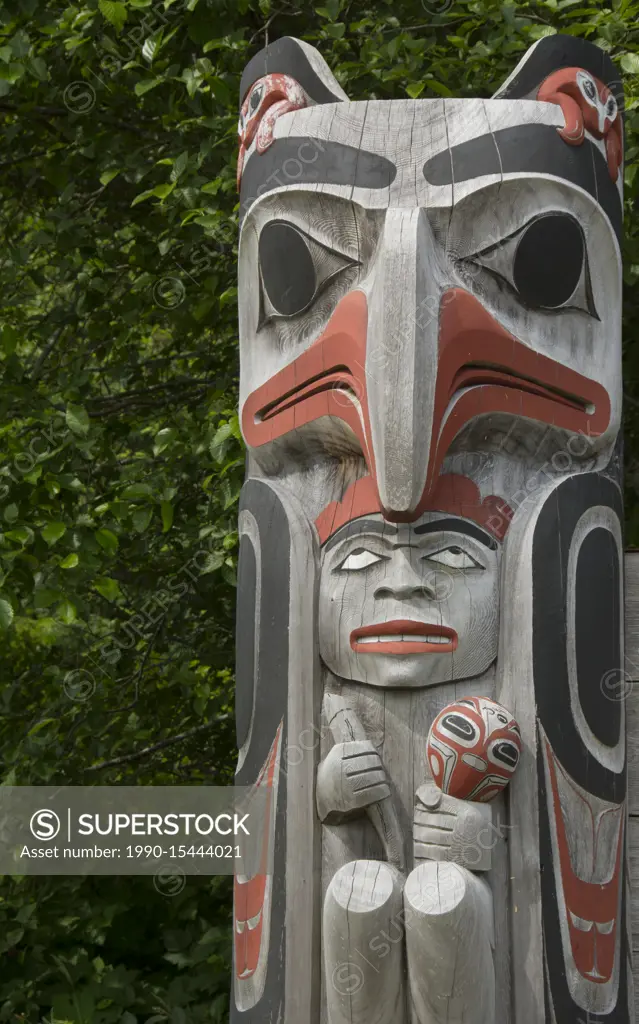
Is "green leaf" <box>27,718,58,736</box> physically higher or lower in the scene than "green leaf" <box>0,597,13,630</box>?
lower

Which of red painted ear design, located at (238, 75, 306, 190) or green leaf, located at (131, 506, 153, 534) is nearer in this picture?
red painted ear design, located at (238, 75, 306, 190)

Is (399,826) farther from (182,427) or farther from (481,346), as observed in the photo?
(182,427)

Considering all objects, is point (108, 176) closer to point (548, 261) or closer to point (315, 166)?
point (315, 166)

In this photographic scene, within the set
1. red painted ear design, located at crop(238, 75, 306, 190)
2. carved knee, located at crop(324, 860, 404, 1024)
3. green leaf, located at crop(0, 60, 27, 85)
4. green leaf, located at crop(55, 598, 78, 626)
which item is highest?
green leaf, located at crop(0, 60, 27, 85)

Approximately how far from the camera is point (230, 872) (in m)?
6.13

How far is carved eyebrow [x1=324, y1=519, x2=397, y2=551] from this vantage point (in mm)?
3770

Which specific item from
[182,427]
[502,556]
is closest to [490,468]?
[502,556]

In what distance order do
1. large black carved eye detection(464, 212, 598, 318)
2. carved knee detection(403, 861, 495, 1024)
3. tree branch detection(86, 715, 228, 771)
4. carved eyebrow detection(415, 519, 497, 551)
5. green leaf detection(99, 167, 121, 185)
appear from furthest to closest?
1. tree branch detection(86, 715, 228, 771)
2. green leaf detection(99, 167, 121, 185)
3. large black carved eye detection(464, 212, 598, 318)
4. carved eyebrow detection(415, 519, 497, 551)
5. carved knee detection(403, 861, 495, 1024)

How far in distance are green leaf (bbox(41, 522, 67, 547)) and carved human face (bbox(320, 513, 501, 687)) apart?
5.46 ft

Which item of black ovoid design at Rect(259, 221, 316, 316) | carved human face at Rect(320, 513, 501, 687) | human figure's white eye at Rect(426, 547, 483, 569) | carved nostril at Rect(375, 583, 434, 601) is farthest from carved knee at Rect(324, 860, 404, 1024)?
black ovoid design at Rect(259, 221, 316, 316)

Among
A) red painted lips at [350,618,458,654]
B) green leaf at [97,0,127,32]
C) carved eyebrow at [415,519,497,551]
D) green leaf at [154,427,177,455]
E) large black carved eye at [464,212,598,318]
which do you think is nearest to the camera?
red painted lips at [350,618,458,654]

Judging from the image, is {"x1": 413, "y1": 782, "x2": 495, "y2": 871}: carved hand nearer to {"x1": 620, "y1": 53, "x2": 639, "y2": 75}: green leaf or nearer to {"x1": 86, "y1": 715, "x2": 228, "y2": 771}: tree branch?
{"x1": 86, "y1": 715, "x2": 228, "y2": 771}: tree branch

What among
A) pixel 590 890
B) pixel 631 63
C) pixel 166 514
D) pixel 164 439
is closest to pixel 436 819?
pixel 590 890

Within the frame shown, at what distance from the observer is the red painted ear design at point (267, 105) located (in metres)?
4.21
